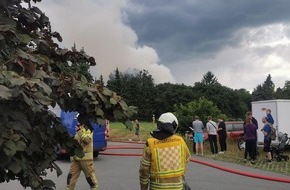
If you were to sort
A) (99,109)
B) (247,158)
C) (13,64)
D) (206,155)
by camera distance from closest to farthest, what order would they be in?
(13,64)
(99,109)
(247,158)
(206,155)

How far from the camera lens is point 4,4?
3102 millimetres

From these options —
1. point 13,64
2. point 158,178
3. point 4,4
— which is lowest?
point 158,178

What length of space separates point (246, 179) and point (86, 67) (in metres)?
9.83

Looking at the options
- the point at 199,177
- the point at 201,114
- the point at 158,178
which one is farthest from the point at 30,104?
A: the point at 201,114

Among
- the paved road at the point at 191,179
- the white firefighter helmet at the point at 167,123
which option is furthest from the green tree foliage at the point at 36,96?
the paved road at the point at 191,179

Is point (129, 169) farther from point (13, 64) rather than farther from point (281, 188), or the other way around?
point (13, 64)

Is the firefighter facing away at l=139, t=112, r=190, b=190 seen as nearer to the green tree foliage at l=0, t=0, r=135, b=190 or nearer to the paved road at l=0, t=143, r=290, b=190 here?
the green tree foliage at l=0, t=0, r=135, b=190

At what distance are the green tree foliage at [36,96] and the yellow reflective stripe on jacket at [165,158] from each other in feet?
4.45

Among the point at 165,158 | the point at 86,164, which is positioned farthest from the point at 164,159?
the point at 86,164

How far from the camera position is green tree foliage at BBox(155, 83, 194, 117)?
313 ft

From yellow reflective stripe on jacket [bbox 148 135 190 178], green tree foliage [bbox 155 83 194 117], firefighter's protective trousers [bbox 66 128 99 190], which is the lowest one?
firefighter's protective trousers [bbox 66 128 99 190]

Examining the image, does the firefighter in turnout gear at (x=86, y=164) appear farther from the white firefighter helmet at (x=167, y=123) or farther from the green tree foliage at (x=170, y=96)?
the green tree foliage at (x=170, y=96)

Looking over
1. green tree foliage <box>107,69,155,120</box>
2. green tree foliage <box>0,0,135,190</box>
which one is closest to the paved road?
green tree foliage <box>0,0,135,190</box>

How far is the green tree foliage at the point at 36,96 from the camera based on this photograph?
237 cm
